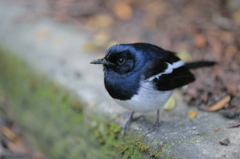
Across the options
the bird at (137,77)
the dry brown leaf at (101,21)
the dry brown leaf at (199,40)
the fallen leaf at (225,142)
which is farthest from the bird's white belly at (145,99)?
the dry brown leaf at (101,21)

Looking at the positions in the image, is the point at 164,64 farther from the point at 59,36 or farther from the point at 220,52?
the point at 59,36

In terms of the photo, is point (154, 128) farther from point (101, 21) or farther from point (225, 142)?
point (101, 21)

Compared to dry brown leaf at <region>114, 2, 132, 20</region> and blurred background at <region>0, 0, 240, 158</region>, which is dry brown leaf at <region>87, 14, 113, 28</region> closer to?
blurred background at <region>0, 0, 240, 158</region>

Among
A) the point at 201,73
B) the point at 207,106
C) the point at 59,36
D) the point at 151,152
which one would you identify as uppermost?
the point at 59,36

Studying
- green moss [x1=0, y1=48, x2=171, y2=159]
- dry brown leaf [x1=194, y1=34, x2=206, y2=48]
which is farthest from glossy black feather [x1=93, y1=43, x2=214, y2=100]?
dry brown leaf [x1=194, y1=34, x2=206, y2=48]

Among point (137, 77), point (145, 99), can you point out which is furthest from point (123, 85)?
point (145, 99)

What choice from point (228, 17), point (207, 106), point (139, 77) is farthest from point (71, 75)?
point (228, 17)

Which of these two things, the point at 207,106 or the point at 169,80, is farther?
the point at 207,106
